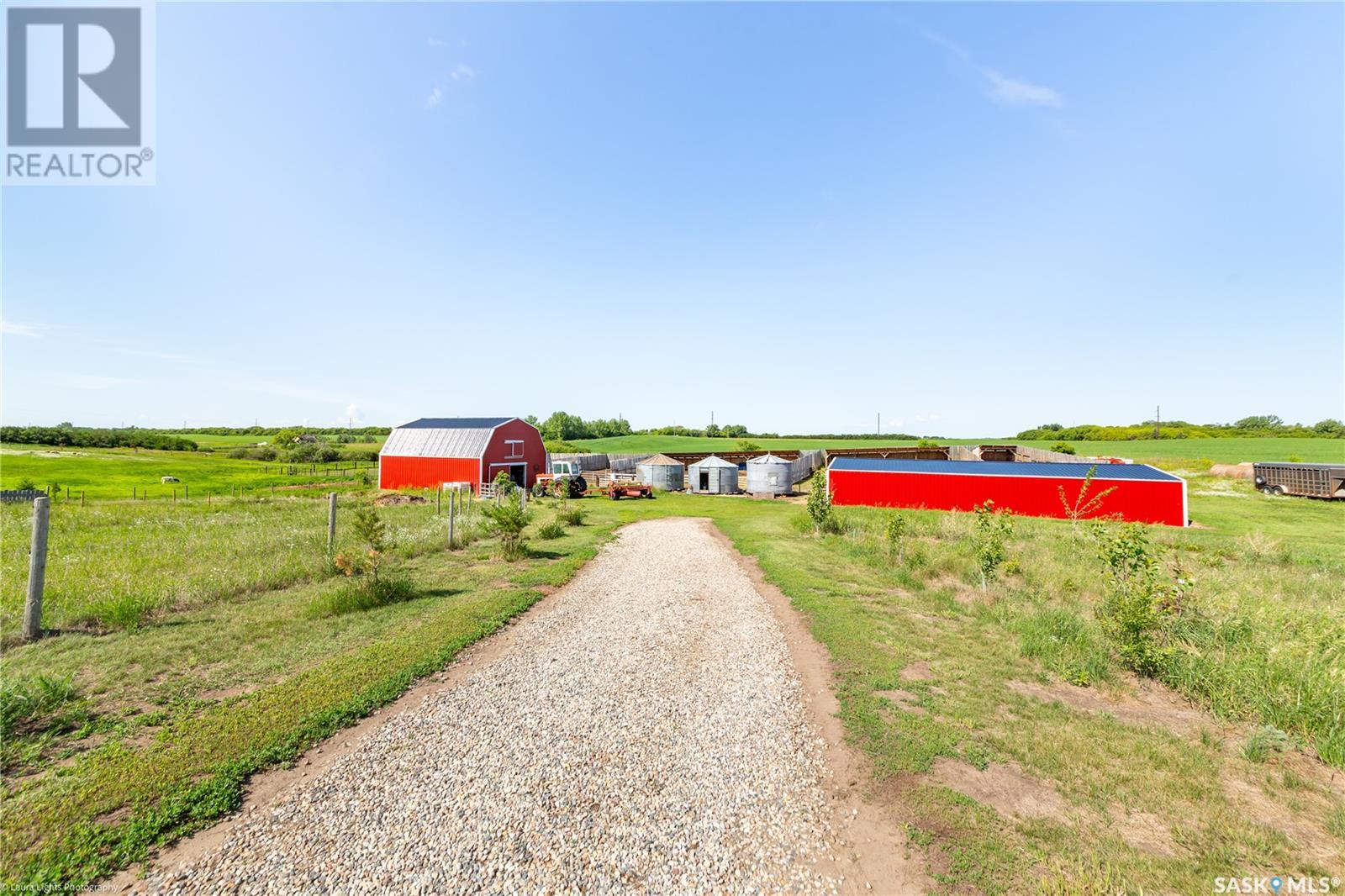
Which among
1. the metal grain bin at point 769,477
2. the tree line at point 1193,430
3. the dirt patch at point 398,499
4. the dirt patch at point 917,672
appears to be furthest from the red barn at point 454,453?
the tree line at point 1193,430

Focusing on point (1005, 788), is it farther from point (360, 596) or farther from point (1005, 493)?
point (1005, 493)

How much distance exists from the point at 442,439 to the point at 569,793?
3960 centimetres

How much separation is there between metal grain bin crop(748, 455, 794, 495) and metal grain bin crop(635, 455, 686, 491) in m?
7.51

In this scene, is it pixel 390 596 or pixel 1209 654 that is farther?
pixel 390 596

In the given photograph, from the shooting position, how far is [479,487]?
36812 millimetres

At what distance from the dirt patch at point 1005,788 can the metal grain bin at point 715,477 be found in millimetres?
39033

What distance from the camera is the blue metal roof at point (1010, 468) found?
93.0ft

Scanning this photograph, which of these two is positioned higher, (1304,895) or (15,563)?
(15,563)

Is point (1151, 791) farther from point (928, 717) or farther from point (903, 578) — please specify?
point (903, 578)

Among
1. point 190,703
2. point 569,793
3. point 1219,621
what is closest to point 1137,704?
point 1219,621

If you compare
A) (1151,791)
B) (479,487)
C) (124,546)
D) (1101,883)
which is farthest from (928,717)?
(479,487)

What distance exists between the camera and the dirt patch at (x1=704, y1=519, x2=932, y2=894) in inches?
163

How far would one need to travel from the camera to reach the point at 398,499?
34312 millimetres

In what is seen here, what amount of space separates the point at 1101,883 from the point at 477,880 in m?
5.19
